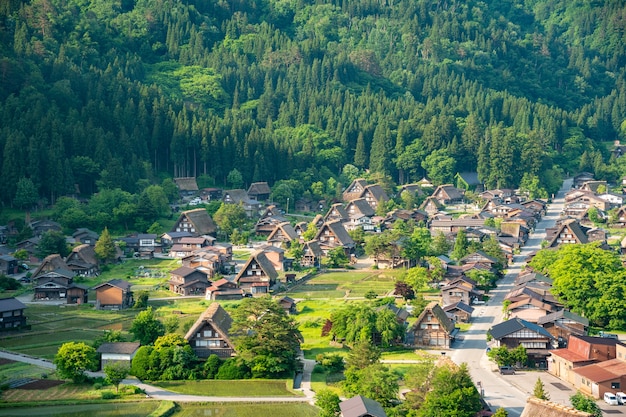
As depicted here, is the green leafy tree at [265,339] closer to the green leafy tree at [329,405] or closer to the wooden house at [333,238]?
the green leafy tree at [329,405]

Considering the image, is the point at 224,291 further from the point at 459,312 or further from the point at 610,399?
the point at 610,399

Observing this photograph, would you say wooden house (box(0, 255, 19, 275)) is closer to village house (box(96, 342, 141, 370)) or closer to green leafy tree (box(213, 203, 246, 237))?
green leafy tree (box(213, 203, 246, 237))

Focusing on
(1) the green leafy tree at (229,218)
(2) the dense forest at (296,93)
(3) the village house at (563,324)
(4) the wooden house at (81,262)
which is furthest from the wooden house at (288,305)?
(2) the dense forest at (296,93)

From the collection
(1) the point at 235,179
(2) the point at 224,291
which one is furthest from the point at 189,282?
(1) the point at 235,179

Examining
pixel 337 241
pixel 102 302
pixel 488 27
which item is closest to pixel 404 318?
pixel 102 302

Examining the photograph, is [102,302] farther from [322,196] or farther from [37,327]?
[322,196]

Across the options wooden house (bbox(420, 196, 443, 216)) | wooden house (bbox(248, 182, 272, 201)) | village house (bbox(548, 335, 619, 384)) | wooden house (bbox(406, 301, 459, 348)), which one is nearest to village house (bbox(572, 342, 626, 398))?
village house (bbox(548, 335, 619, 384))

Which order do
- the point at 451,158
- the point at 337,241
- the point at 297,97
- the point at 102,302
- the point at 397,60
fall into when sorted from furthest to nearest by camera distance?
the point at 397,60, the point at 297,97, the point at 451,158, the point at 337,241, the point at 102,302
